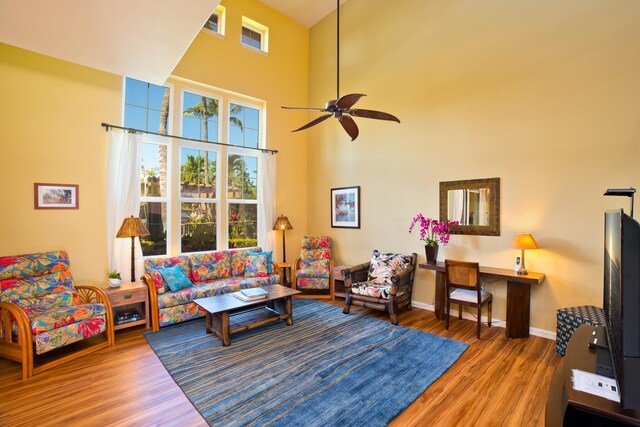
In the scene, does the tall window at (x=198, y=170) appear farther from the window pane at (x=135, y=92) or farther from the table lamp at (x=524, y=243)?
the table lamp at (x=524, y=243)

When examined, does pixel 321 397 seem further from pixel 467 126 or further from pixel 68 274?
pixel 467 126

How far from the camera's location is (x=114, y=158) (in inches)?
160

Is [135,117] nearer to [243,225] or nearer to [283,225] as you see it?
[243,225]

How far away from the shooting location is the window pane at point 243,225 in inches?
217

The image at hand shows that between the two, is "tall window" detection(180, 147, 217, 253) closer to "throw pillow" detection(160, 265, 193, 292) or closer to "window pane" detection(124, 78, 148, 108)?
"throw pillow" detection(160, 265, 193, 292)

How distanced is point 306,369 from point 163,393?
1.24 metres

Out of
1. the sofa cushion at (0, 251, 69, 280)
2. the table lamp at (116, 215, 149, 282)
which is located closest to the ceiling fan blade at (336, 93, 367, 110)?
the table lamp at (116, 215, 149, 282)

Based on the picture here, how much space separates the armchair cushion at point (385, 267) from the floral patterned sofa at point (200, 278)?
5.22ft

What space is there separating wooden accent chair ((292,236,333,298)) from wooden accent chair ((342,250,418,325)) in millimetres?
822

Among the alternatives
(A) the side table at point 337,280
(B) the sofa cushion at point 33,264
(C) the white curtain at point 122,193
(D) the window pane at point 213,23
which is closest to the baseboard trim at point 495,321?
(A) the side table at point 337,280

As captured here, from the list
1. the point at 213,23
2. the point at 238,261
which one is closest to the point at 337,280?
the point at 238,261

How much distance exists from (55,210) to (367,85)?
5104mm

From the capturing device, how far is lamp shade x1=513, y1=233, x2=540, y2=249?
11.0 ft

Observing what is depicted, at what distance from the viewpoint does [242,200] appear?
5633 mm
